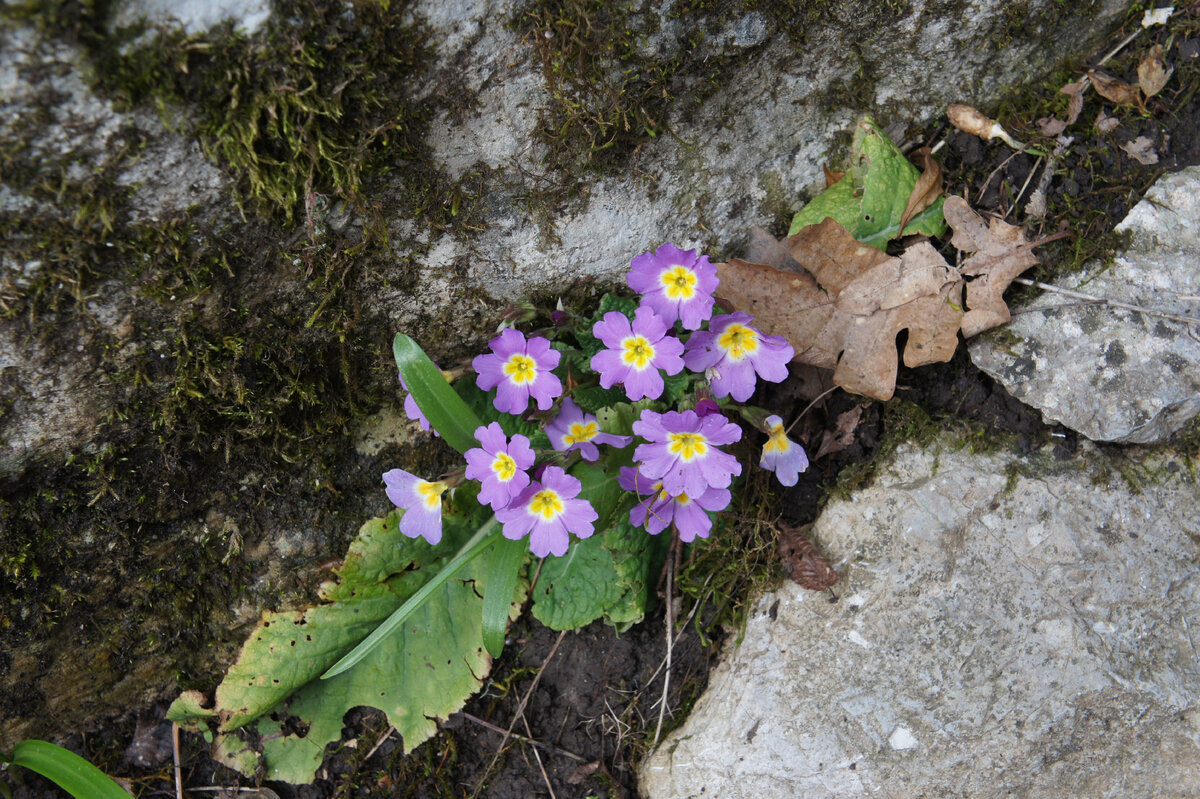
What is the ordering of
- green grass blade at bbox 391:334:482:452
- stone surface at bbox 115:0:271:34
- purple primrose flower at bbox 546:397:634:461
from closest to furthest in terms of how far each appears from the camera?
stone surface at bbox 115:0:271:34 < green grass blade at bbox 391:334:482:452 < purple primrose flower at bbox 546:397:634:461

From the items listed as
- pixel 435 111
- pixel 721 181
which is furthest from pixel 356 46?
pixel 721 181

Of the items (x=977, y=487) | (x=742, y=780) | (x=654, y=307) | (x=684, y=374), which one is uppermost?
(x=654, y=307)

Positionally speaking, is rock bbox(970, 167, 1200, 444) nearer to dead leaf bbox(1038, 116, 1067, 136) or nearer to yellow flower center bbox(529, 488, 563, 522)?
dead leaf bbox(1038, 116, 1067, 136)

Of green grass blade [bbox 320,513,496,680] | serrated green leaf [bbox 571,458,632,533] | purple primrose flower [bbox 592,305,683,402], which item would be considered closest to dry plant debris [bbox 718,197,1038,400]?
purple primrose flower [bbox 592,305,683,402]

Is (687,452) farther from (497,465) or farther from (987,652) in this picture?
(987,652)

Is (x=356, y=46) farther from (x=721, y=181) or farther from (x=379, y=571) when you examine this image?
(x=379, y=571)
